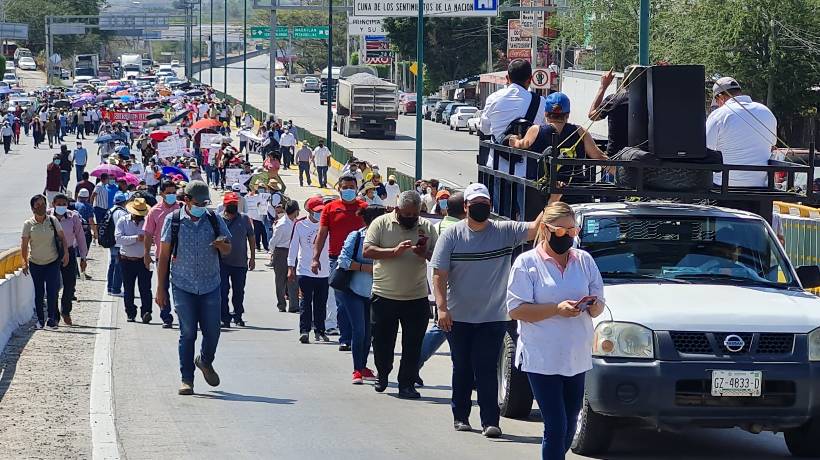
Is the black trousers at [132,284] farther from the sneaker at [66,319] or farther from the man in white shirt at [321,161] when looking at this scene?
the man in white shirt at [321,161]

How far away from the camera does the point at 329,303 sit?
17.2 meters

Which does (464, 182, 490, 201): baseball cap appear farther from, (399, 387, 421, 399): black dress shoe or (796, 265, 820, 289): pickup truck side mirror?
(399, 387, 421, 399): black dress shoe

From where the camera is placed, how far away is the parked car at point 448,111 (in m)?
84.1

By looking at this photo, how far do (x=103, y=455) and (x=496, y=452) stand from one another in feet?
8.60

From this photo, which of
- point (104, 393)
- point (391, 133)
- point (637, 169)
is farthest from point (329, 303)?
point (391, 133)

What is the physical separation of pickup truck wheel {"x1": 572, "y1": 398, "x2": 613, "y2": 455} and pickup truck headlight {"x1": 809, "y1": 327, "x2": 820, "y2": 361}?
1352 mm

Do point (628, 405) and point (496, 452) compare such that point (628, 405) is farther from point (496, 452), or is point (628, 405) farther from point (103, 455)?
point (103, 455)

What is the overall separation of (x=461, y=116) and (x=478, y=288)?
231ft

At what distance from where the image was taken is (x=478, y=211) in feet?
32.8

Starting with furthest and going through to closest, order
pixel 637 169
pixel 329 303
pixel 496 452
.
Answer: pixel 329 303
pixel 637 169
pixel 496 452

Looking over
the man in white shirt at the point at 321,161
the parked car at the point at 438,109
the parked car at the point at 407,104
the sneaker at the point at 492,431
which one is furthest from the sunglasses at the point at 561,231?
the parked car at the point at 407,104

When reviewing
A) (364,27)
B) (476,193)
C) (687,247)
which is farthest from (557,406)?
(364,27)

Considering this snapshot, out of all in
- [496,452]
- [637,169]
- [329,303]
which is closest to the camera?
[496,452]

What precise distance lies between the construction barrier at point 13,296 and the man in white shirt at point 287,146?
105 ft
